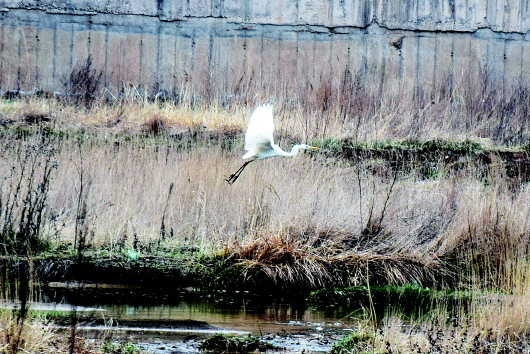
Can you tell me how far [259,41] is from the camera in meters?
15.7

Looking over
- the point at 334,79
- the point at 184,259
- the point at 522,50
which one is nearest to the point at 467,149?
the point at 334,79

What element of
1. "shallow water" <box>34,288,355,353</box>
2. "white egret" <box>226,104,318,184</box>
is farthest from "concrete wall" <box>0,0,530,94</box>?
"shallow water" <box>34,288,355,353</box>

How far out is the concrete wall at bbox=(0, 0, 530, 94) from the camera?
1544cm

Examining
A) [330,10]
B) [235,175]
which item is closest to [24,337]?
[235,175]

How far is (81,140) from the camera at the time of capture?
1191 cm

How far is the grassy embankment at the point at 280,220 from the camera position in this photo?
7891 mm

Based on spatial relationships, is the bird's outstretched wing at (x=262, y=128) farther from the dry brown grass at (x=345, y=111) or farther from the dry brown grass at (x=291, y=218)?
the dry brown grass at (x=345, y=111)

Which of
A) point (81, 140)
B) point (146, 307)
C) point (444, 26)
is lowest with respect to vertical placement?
point (146, 307)

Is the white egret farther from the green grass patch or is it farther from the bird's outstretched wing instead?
the green grass patch

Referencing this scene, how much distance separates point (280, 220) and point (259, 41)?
7299mm

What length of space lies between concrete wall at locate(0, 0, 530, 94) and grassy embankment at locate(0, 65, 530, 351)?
3417 mm

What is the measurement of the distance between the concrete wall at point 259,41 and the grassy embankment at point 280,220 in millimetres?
3417

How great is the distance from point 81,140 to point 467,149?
16.8 feet

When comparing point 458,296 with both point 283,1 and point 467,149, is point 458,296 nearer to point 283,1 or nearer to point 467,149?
point 467,149
